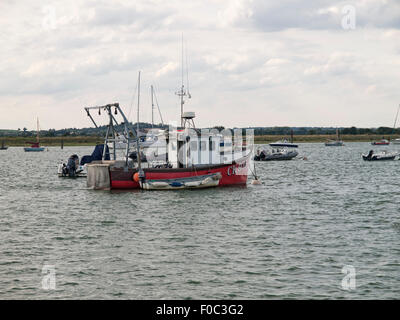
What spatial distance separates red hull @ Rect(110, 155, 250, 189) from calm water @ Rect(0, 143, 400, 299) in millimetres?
1282

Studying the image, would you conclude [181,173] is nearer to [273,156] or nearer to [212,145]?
[212,145]

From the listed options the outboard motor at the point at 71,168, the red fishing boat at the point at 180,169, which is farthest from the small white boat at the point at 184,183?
the outboard motor at the point at 71,168

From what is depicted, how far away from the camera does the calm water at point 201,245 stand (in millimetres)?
17297

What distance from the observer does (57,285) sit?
1769 centimetres

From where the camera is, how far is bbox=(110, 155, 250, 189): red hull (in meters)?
42.4

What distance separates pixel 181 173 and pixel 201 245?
19057mm

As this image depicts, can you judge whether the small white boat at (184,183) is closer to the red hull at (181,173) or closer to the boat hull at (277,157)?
the red hull at (181,173)

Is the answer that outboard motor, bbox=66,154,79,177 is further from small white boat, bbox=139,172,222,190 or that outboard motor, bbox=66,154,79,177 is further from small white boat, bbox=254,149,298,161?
small white boat, bbox=254,149,298,161

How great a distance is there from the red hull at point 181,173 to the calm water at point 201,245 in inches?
50.5

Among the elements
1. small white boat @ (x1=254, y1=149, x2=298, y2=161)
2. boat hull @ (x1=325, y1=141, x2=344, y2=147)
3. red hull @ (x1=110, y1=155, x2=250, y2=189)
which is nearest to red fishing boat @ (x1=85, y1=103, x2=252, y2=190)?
red hull @ (x1=110, y1=155, x2=250, y2=189)

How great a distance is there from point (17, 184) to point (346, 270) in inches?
1842

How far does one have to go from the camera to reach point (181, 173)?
42250 millimetres
